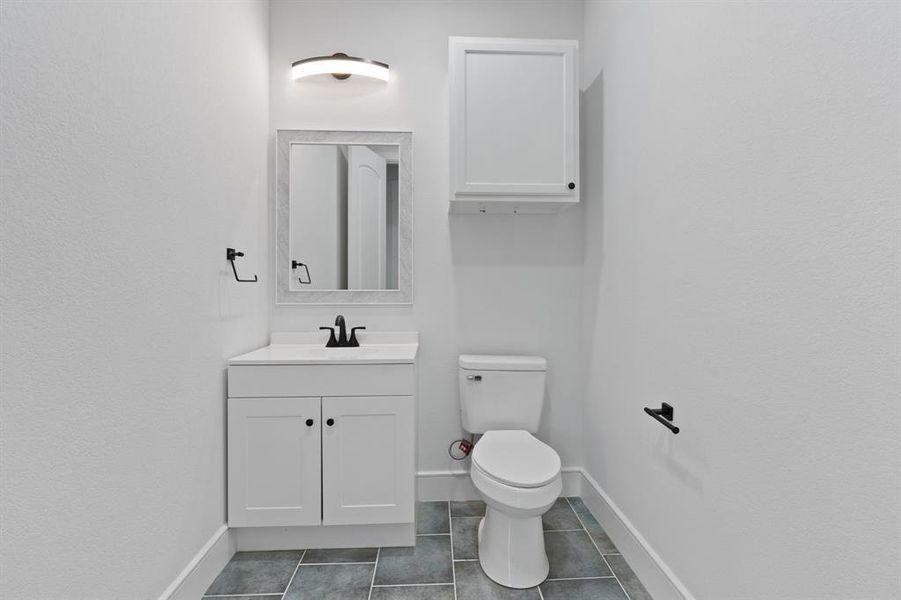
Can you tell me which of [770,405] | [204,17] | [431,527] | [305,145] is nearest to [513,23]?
[305,145]

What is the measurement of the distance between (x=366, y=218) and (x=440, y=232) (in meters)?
0.40

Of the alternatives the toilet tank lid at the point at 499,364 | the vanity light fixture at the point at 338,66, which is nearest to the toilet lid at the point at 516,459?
the toilet tank lid at the point at 499,364

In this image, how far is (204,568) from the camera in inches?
63.7

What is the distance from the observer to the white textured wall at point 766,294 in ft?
2.66

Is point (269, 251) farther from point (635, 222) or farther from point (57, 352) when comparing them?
point (635, 222)

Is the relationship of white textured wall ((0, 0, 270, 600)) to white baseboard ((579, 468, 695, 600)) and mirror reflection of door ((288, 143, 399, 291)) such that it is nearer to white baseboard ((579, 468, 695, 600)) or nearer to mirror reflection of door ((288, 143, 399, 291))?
mirror reflection of door ((288, 143, 399, 291))

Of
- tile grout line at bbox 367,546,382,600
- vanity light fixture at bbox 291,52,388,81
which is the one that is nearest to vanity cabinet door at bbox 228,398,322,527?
tile grout line at bbox 367,546,382,600

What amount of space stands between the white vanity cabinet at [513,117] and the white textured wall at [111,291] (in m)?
0.99

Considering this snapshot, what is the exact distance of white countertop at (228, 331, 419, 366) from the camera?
6.06 feet

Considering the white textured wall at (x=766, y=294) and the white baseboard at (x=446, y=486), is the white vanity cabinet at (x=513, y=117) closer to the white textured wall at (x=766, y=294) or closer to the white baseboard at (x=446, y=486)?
the white textured wall at (x=766, y=294)

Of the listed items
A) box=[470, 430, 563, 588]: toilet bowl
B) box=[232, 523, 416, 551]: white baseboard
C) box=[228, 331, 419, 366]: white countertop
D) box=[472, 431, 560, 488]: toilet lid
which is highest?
box=[228, 331, 419, 366]: white countertop

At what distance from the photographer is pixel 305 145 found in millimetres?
2340

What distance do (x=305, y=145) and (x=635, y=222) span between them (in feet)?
5.53

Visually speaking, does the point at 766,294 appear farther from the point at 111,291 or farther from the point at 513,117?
the point at 111,291
